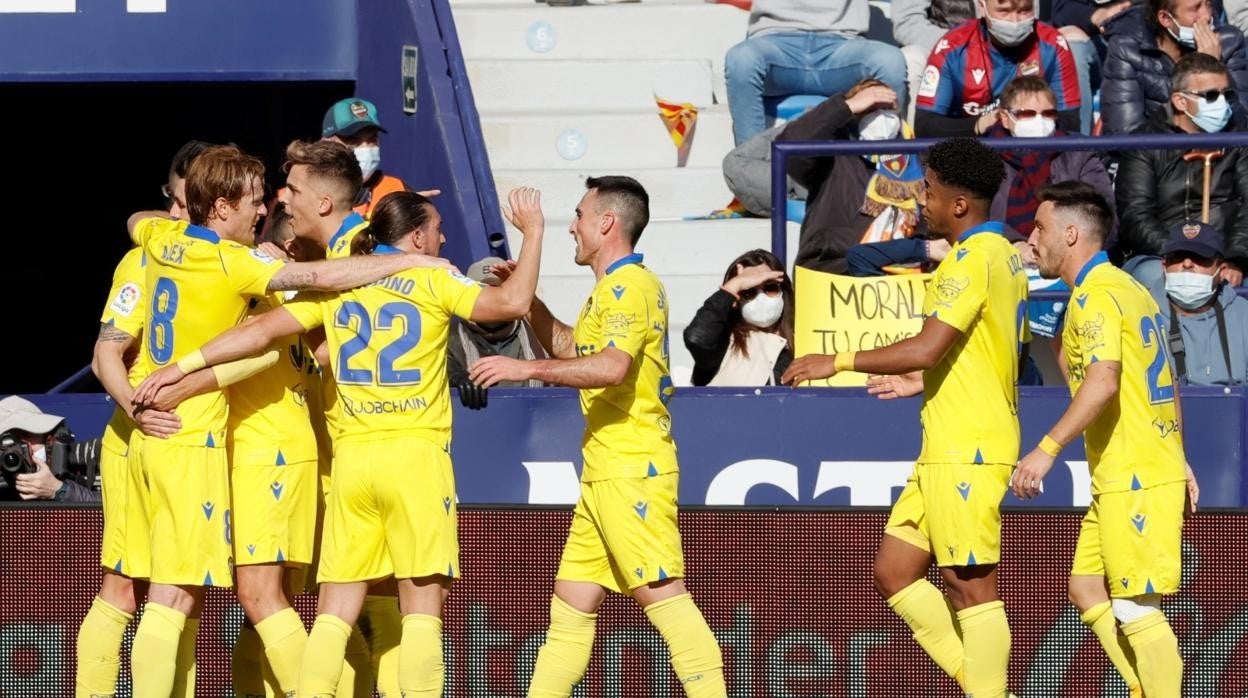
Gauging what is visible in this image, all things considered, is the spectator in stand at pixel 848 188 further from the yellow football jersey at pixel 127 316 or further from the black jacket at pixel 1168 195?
the yellow football jersey at pixel 127 316

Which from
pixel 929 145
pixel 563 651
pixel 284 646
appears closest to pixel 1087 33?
pixel 929 145

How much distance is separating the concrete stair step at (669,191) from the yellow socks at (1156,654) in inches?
202

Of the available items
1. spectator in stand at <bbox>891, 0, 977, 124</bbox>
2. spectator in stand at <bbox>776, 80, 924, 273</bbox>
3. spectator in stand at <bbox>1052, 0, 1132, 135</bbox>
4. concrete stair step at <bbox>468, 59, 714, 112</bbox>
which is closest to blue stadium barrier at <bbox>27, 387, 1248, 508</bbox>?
spectator in stand at <bbox>776, 80, 924, 273</bbox>

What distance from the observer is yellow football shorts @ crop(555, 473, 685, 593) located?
7066 millimetres

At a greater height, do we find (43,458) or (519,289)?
(519,289)

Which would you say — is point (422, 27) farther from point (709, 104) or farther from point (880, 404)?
point (880, 404)

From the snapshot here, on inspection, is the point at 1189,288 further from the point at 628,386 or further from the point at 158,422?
the point at 158,422

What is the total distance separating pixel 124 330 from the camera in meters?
7.19

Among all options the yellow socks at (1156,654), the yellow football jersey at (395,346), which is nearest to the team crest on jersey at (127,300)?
the yellow football jersey at (395,346)

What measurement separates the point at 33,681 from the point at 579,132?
17.1 ft

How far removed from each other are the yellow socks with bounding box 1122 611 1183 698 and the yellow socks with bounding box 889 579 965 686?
0.61 meters

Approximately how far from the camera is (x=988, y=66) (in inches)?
432

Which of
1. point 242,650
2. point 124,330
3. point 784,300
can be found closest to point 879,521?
point 784,300

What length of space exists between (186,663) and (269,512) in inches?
26.5
